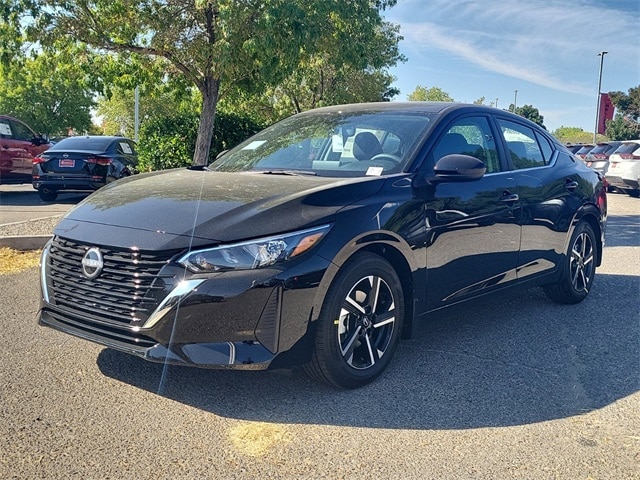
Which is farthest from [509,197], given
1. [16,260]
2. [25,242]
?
[25,242]

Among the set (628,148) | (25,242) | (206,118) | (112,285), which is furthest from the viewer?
(628,148)

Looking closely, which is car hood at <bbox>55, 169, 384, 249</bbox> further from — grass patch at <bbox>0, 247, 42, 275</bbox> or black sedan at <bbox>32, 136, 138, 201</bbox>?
black sedan at <bbox>32, 136, 138, 201</bbox>

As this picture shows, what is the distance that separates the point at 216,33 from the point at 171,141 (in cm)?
247

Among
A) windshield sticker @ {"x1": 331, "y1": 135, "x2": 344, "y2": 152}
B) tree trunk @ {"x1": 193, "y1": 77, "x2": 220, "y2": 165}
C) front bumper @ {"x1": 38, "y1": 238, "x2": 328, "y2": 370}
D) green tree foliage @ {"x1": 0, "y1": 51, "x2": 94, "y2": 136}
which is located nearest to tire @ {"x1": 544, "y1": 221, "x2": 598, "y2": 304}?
windshield sticker @ {"x1": 331, "y1": 135, "x2": 344, "y2": 152}

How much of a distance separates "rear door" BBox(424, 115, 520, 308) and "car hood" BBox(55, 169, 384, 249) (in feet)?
1.92

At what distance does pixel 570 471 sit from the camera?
2.87 m

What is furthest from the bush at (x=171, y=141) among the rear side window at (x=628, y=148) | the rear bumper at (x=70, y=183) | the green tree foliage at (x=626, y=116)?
the green tree foliage at (x=626, y=116)

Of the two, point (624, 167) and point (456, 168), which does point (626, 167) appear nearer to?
point (624, 167)

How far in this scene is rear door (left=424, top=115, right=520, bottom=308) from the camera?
4.07 meters

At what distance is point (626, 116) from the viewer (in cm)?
5844

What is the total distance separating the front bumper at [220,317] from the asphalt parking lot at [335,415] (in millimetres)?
362

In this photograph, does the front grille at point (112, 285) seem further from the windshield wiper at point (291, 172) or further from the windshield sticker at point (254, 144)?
the windshield sticker at point (254, 144)

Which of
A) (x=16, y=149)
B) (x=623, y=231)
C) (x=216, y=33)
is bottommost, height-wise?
(x=623, y=231)

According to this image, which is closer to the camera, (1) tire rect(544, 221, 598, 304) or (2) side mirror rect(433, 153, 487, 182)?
(2) side mirror rect(433, 153, 487, 182)
